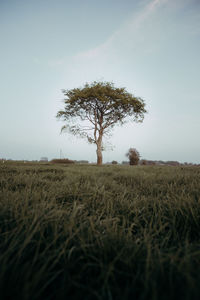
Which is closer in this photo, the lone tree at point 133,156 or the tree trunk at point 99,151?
the tree trunk at point 99,151

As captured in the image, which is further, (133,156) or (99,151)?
(133,156)

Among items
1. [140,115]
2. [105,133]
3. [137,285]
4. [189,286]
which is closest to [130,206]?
[137,285]

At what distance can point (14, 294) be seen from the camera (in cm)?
46

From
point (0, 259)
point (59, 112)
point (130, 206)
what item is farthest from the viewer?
point (59, 112)

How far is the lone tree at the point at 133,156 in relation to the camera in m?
27.6

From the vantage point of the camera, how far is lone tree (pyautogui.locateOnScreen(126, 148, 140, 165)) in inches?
1087

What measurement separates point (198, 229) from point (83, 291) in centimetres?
92

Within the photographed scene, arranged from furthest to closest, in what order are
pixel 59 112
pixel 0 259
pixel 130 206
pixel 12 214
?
pixel 59 112
pixel 130 206
pixel 12 214
pixel 0 259

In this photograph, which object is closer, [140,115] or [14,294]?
[14,294]

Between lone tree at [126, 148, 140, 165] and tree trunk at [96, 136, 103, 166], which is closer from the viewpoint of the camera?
tree trunk at [96, 136, 103, 166]

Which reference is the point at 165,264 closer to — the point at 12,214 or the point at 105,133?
the point at 12,214

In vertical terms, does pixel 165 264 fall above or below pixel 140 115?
below

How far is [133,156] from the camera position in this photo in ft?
91.8

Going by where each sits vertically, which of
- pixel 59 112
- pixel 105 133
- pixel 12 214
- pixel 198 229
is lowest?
pixel 198 229
